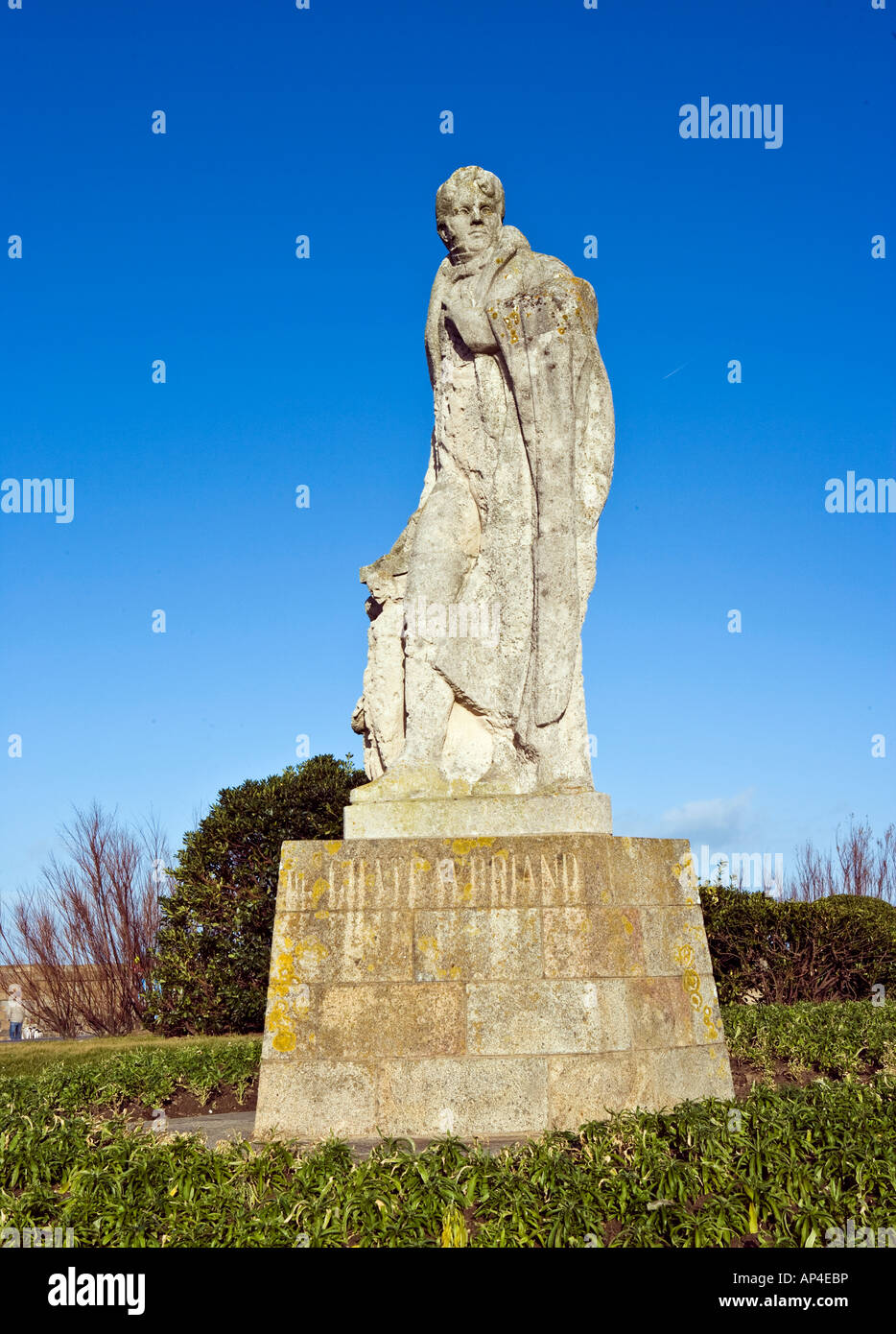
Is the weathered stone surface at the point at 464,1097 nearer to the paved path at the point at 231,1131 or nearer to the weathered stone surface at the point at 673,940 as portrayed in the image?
the paved path at the point at 231,1131

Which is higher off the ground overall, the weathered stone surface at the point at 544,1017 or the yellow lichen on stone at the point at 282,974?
the yellow lichen on stone at the point at 282,974

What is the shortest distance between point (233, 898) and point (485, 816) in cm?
855

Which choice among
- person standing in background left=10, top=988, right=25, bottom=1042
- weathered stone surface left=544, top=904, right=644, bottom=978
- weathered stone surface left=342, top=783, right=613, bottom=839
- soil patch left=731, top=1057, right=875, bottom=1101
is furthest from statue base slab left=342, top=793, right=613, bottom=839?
person standing in background left=10, top=988, right=25, bottom=1042

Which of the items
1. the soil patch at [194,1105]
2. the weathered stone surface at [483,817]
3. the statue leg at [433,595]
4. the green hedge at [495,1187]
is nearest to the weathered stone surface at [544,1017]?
the green hedge at [495,1187]

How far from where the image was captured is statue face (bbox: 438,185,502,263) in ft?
23.9

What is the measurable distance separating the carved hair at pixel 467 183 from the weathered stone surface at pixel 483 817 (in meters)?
3.72

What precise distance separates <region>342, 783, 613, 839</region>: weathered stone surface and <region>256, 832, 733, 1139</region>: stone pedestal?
0.18 m

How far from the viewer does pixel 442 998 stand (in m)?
5.98

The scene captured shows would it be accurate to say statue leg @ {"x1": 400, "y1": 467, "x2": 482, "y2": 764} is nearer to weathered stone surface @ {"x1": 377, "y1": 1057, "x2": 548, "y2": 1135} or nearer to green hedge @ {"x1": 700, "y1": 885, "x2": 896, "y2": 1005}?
weathered stone surface @ {"x1": 377, "y1": 1057, "x2": 548, "y2": 1135}

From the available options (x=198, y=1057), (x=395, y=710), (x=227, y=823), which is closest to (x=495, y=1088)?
(x=395, y=710)

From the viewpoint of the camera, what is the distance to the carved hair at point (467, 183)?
23.9 feet

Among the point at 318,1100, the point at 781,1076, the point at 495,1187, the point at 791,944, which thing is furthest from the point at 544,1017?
the point at 791,944

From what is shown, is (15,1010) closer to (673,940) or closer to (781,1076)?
(781,1076)
